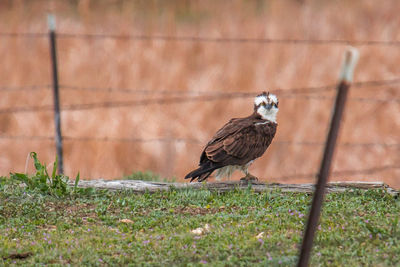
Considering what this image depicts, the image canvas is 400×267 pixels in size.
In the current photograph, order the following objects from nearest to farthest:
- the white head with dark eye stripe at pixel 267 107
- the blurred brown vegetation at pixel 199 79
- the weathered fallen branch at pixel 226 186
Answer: the weathered fallen branch at pixel 226 186, the white head with dark eye stripe at pixel 267 107, the blurred brown vegetation at pixel 199 79

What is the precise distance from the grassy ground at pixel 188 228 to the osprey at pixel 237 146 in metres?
0.36

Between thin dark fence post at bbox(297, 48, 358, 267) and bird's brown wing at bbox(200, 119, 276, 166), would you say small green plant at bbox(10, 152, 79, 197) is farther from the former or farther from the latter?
thin dark fence post at bbox(297, 48, 358, 267)

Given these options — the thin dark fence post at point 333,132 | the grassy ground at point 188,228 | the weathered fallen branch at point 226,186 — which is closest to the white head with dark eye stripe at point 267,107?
the weathered fallen branch at point 226,186

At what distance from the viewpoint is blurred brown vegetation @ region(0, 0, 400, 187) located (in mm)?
9602

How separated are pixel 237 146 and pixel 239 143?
3cm

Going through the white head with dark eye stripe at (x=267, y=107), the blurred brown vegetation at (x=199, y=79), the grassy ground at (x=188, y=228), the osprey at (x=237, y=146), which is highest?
the blurred brown vegetation at (x=199, y=79)

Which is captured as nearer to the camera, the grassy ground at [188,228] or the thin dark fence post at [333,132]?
the thin dark fence post at [333,132]

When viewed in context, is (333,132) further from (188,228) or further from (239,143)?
(239,143)

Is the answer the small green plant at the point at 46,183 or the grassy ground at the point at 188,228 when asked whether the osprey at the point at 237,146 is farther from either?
the small green plant at the point at 46,183

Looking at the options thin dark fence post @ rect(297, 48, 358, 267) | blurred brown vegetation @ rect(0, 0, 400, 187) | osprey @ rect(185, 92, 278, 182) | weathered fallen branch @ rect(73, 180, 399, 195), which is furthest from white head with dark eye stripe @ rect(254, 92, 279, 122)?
thin dark fence post @ rect(297, 48, 358, 267)

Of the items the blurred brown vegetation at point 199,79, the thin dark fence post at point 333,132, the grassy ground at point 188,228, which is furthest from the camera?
the blurred brown vegetation at point 199,79

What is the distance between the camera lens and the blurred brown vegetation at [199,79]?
960 centimetres

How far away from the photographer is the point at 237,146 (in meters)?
6.14

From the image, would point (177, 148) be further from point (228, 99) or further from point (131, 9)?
point (131, 9)
